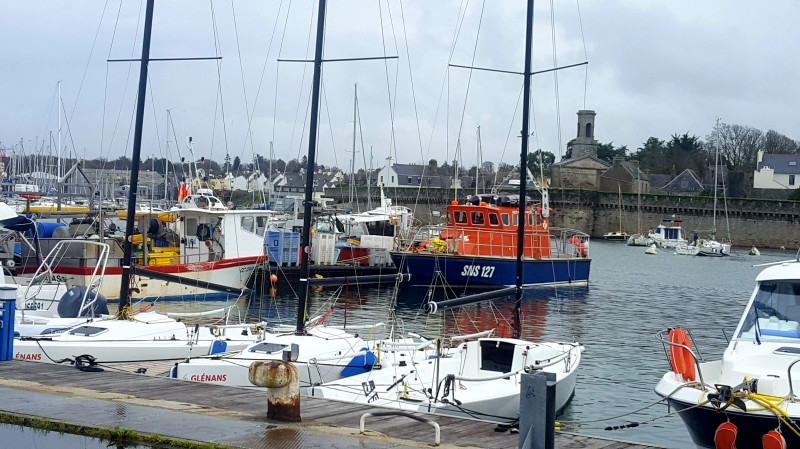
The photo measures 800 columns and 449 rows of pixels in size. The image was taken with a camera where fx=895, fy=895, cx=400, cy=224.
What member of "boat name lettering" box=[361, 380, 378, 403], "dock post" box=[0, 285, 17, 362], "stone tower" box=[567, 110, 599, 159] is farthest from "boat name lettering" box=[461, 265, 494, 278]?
"stone tower" box=[567, 110, 599, 159]

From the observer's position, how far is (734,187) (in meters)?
113

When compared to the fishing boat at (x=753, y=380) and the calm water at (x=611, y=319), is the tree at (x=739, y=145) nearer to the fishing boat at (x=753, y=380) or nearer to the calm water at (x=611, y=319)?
the calm water at (x=611, y=319)

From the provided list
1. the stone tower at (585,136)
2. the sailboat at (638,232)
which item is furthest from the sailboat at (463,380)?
the stone tower at (585,136)

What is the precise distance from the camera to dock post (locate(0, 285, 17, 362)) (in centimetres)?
1270

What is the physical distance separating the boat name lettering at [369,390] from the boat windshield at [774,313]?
5.44 metres

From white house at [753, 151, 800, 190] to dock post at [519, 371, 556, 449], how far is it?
117 meters

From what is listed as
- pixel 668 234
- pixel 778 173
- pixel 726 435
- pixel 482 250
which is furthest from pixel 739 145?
pixel 726 435

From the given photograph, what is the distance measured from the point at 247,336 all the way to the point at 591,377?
333 inches

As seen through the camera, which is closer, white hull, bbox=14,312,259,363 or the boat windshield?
the boat windshield

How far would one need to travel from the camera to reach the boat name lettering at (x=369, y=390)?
13.7 m

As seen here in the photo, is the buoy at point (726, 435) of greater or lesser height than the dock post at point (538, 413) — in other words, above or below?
below

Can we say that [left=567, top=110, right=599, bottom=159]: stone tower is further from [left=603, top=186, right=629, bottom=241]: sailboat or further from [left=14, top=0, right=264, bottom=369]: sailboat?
[left=14, top=0, right=264, bottom=369]: sailboat

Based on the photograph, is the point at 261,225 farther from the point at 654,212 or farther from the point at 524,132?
the point at 654,212

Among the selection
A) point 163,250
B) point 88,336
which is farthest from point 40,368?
point 163,250
